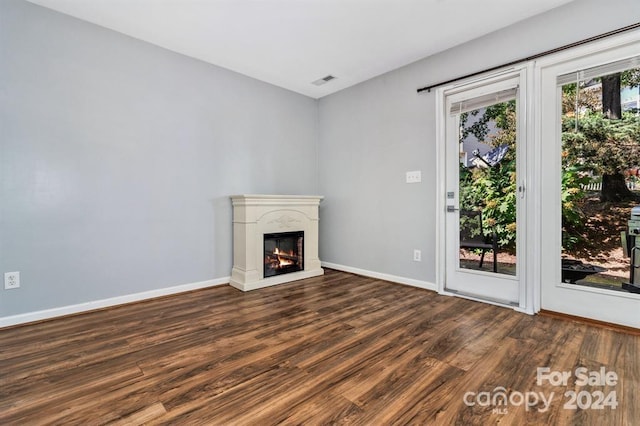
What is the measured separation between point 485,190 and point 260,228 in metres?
2.34

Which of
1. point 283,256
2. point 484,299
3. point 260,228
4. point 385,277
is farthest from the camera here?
point 283,256

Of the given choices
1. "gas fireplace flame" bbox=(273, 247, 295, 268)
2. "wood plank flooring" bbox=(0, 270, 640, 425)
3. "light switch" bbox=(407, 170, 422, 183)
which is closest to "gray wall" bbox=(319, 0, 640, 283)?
"light switch" bbox=(407, 170, 422, 183)

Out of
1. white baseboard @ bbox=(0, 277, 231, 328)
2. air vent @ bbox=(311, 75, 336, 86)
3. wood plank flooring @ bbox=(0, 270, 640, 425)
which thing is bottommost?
wood plank flooring @ bbox=(0, 270, 640, 425)

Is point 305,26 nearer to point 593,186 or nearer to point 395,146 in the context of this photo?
point 395,146

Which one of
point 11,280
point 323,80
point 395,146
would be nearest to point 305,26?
point 323,80

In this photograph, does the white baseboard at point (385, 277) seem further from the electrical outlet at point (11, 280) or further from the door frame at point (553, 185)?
the electrical outlet at point (11, 280)

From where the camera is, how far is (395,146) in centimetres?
341

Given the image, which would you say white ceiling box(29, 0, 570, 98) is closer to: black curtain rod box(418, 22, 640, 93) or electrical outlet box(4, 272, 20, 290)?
black curtain rod box(418, 22, 640, 93)

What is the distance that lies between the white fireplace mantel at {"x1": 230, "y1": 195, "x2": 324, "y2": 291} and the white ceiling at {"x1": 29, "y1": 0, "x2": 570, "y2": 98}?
1.52 metres

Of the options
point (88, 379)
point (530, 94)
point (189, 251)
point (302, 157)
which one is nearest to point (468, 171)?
point (530, 94)

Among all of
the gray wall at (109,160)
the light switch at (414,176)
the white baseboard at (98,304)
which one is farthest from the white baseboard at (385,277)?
the white baseboard at (98,304)

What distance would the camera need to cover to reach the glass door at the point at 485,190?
2.61 metres

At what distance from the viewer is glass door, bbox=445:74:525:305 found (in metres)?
2.61

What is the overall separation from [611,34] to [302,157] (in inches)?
125
